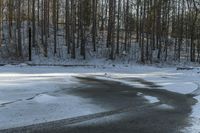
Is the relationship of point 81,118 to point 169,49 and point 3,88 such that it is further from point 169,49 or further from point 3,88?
point 169,49

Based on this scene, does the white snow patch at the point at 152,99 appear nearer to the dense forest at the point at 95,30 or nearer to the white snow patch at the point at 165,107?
the white snow patch at the point at 165,107

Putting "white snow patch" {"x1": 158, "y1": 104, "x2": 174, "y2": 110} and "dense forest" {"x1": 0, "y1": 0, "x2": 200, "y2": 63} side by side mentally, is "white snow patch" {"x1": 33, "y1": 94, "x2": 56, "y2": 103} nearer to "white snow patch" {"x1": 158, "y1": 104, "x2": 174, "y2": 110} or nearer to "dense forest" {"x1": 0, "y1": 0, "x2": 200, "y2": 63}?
"white snow patch" {"x1": 158, "y1": 104, "x2": 174, "y2": 110}

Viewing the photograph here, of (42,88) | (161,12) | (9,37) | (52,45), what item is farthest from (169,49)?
(42,88)

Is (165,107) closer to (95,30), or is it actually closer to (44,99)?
(44,99)

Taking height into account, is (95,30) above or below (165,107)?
above

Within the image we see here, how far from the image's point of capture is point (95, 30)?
51.0 meters

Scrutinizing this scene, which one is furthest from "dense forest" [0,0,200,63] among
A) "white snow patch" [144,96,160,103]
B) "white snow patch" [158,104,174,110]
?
"white snow patch" [158,104,174,110]

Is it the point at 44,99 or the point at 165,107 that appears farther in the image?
the point at 44,99

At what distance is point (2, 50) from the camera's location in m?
43.7

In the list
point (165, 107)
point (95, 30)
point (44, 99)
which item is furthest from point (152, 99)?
point (95, 30)

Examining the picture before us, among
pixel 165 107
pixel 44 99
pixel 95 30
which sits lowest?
pixel 165 107

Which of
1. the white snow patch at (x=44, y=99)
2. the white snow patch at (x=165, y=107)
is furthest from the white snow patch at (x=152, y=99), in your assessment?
the white snow patch at (x=44, y=99)

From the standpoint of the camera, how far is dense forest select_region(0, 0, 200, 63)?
45.6 meters

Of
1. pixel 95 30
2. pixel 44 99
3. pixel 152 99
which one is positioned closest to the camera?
pixel 44 99
